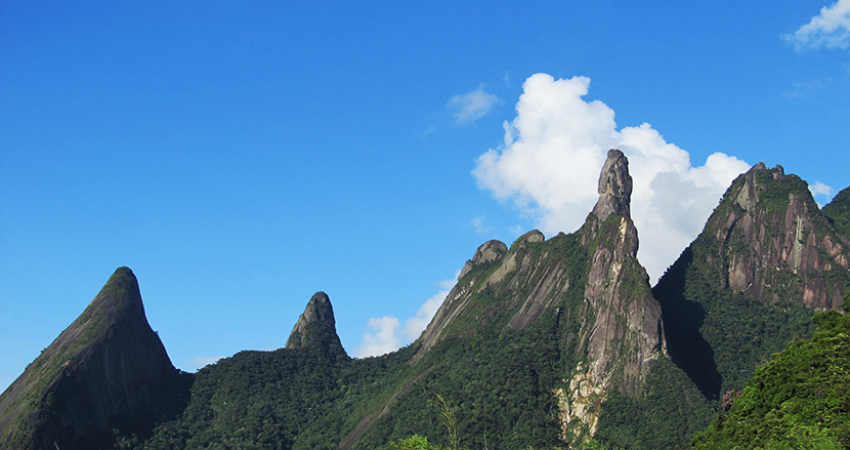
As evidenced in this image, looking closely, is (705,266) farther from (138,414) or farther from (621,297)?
(138,414)

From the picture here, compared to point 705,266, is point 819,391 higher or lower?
lower

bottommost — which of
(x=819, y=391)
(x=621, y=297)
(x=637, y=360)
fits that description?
(x=819, y=391)

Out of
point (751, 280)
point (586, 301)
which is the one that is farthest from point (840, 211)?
point (586, 301)

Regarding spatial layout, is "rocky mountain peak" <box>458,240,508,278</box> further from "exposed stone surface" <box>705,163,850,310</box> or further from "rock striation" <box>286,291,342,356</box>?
"exposed stone surface" <box>705,163,850,310</box>

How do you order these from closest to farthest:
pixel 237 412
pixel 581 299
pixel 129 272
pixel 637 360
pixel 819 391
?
1. pixel 819 391
2. pixel 637 360
3. pixel 581 299
4. pixel 237 412
5. pixel 129 272

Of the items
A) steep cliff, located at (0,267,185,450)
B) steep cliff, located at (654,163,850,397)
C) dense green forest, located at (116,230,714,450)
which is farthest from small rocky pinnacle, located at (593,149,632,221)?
steep cliff, located at (0,267,185,450)

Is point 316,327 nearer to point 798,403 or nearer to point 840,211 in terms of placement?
point 840,211

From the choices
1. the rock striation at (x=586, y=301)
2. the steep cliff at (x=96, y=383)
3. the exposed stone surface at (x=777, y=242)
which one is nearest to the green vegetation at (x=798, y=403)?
the rock striation at (x=586, y=301)

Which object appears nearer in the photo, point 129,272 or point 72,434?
point 72,434

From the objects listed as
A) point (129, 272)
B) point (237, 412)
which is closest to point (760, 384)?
point (237, 412)
